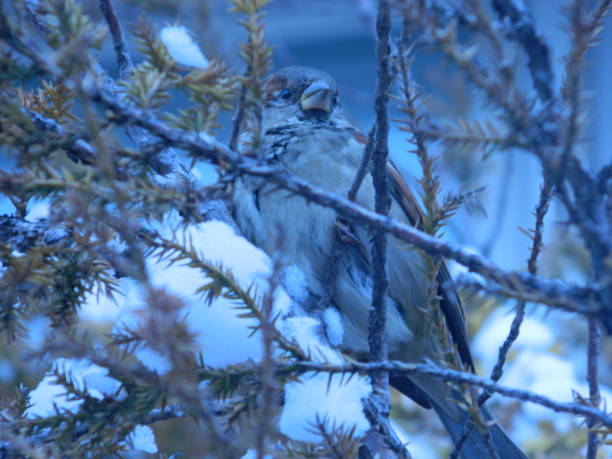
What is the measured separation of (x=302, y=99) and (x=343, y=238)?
0.54 metres

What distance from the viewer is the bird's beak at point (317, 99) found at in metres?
1.83

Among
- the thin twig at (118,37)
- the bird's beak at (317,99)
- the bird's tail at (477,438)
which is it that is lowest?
the bird's tail at (477,438)

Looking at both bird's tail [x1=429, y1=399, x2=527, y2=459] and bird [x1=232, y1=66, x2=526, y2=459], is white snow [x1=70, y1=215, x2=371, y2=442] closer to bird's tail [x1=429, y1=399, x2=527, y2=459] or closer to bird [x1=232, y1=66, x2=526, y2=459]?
bird [x1=232, y1=66, x2=526, y2=459]

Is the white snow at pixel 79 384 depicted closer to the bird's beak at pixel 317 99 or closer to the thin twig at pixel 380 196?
the thin twig at pixel 380 196

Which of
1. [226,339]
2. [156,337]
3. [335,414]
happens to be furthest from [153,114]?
[335,414]

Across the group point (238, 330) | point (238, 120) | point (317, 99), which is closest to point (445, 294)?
point (317, 99)

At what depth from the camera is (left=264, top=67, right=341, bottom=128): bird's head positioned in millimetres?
1832

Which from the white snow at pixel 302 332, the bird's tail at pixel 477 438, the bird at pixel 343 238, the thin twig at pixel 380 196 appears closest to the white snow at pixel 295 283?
the bird at pixel 343 238

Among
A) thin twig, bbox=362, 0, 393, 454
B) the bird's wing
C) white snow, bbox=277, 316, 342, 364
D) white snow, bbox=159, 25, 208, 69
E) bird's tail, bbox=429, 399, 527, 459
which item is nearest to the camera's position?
thin twig, bbox=362, 0, 393, 454

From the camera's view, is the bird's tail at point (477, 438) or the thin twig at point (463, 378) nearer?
the thin twig at point (463, 378)

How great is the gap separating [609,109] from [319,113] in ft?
16.3

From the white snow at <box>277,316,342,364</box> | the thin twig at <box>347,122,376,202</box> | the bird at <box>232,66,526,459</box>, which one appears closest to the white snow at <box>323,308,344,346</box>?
the bird at <box>232,66,526,459</box>

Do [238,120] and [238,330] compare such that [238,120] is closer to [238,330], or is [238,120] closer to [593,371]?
[238,330]

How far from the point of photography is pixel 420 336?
1805 mm
